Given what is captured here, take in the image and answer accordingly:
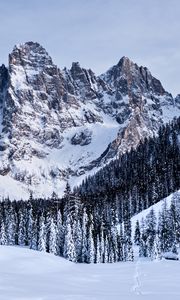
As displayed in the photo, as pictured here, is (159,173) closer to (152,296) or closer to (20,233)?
(20,233)

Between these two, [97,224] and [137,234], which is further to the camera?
[137,234]

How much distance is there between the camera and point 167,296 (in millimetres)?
22859

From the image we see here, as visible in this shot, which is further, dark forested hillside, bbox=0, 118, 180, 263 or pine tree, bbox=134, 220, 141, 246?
pine tree, bbox=134, 220, 141, 246

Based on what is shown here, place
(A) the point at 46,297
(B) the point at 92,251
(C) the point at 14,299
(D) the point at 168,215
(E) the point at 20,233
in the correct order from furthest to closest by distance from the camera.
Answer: (D) the point at 168,215 → (E) the point at 20,233 → (B) the point at 92,251 → (A) the point at 46,297 → (C) the point at 14,299

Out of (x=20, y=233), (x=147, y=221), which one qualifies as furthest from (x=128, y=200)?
(x=20, y=233)

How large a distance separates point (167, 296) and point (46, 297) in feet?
18.7

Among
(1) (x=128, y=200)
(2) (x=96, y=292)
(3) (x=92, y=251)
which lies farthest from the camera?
(1) (x=128, y=200)

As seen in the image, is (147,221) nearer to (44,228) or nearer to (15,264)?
(44,228)

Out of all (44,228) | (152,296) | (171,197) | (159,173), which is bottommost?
(152,296)

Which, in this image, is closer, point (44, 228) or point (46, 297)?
point (46, 297)

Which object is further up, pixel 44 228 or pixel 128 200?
pixel 128 200

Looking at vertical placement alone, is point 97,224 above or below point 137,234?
above

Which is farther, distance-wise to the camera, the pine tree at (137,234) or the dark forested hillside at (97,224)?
the pine tree at (137,234)

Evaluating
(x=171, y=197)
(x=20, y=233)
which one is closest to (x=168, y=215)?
(x=171, y=197)
